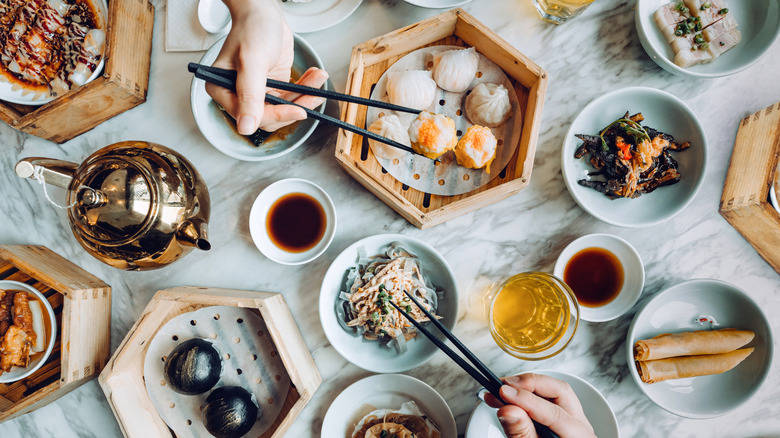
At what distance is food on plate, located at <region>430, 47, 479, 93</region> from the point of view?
1843 mm

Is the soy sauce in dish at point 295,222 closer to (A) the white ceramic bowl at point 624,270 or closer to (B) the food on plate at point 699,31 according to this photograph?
(A) the white ceramic bowl at point 624,270

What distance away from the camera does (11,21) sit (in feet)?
6.19

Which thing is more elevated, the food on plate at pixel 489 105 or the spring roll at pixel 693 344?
the food on plate at pixel 489 105

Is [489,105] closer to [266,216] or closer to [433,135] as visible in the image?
[433,135]

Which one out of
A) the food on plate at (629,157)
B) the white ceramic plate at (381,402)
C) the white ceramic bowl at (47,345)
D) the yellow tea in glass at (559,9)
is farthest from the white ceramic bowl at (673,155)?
the white ceramic bowl at (47,345)

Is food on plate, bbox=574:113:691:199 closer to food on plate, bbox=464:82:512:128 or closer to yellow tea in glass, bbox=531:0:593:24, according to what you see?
food on plate, bbox=464:82:512:128

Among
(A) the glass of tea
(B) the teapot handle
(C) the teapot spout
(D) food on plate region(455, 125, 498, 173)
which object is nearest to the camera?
(B) the teapot handle

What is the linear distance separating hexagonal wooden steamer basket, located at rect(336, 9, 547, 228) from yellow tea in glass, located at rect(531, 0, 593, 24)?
34 cm

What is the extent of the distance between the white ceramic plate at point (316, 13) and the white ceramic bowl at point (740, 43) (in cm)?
127

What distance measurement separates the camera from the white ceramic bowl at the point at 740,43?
1.89m

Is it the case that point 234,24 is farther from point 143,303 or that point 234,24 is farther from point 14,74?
point 143,303

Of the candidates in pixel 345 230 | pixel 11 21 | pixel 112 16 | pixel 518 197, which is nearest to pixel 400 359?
pixel 345 230

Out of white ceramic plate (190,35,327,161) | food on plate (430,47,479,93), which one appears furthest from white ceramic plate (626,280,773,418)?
white ceramic plate (190,35,327,161)

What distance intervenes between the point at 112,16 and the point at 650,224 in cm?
237
